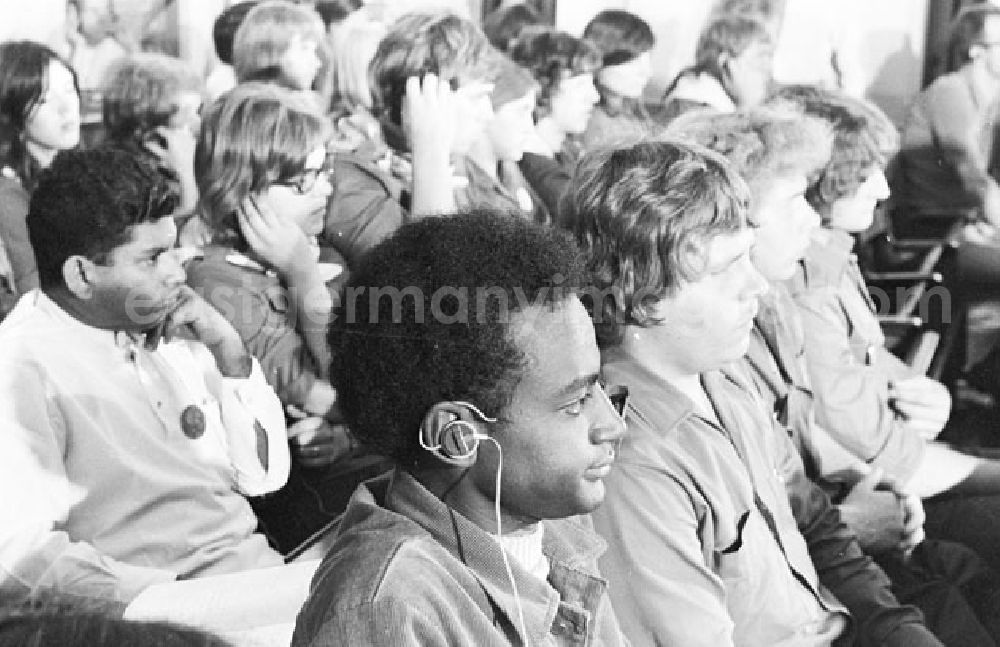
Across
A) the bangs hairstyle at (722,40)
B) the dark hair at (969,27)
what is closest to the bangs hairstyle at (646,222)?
the bangs hairstyle at (722,40)

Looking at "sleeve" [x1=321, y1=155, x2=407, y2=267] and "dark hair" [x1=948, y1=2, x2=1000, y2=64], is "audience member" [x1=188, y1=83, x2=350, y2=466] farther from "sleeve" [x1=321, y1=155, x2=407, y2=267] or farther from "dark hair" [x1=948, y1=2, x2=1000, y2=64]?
"dark hair" [x1=948, y1=2, x2=1000, y2=64]

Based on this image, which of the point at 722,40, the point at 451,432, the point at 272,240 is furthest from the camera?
the point at 722,40

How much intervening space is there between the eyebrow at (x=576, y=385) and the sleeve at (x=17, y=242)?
5.13ft

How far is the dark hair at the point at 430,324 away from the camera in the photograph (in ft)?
4.08

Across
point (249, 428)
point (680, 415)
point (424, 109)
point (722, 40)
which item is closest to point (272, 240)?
point (249, 428)

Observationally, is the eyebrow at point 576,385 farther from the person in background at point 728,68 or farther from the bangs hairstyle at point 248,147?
the person in background at point 728,68

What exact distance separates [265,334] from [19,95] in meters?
0.71

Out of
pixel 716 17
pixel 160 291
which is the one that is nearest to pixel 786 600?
pixel 160 291

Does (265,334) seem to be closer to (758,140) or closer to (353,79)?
(758,140)

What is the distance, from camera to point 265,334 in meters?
2.49

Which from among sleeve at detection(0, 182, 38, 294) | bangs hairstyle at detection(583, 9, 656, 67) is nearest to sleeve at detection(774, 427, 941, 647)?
sleeve at detection(0, 182, 38, 294)

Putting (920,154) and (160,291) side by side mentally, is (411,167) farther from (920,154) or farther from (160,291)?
(920,154)

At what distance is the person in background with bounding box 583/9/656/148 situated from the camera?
4.21 meters

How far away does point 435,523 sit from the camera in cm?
125
